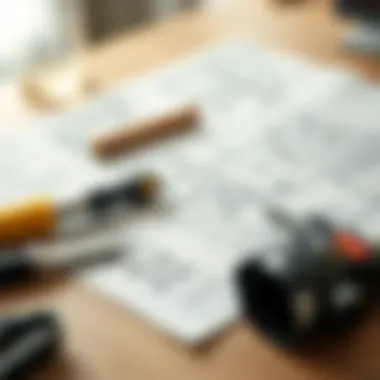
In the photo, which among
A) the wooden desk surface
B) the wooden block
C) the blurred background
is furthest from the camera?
the blurred background

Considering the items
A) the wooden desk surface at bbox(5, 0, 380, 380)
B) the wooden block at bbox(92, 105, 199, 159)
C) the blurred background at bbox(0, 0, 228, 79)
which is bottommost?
the blurred background at bbox(0, 0, 228, 79)

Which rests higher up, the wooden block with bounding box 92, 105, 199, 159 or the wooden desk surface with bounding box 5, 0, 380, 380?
the wooden block with bounding box 92, 105, 199, 159

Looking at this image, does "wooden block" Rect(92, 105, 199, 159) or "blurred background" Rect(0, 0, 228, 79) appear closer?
"wooden block" Rect(92, 105, 199, 159)

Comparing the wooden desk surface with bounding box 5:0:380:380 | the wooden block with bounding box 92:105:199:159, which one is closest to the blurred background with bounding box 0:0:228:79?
the wooden block with bounding box 92:105:199:159

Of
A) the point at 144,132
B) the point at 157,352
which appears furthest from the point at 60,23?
the point at 157,352

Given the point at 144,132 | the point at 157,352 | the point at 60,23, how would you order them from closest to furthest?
1. the point at 157,352
2. the point at 144,132
3. the point at 60,23

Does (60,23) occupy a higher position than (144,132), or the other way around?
(144,132)

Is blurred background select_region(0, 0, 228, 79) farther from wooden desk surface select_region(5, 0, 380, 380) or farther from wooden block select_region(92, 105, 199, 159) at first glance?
wooden desk surface select_region(5, 0, 380, 380)

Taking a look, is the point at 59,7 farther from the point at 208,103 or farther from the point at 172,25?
the point at 208,103

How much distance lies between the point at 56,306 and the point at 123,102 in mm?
367

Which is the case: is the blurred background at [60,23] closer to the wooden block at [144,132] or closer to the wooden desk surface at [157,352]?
the wooden block at [144,132]

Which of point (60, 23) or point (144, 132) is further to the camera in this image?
point (60, 23)

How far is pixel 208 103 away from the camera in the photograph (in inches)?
43.3

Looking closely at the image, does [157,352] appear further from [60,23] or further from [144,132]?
[60,23]
